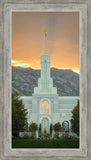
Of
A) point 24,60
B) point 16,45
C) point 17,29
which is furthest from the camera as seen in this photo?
point 24,60

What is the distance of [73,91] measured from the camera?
5.13m

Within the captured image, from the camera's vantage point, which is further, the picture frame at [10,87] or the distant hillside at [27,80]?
the distant hillside at [27,80]

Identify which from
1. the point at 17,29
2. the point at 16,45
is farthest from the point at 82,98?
the point at 16,45

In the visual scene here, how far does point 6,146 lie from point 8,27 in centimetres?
132

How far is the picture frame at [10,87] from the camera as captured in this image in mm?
2043

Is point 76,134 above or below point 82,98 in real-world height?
below

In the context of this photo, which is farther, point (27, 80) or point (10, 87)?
point (27, 80)

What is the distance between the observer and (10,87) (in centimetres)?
211

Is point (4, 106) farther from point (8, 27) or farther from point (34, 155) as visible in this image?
point (8, 27)

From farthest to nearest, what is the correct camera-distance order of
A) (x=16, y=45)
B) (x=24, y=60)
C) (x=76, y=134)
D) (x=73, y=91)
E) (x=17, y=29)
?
1. (x=73, y=91)
2. (x=24, y=60)
3. (x=16, y=45)
4. (x=17, y=29)
5. (x=76, y=134)

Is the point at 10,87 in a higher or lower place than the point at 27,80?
lower

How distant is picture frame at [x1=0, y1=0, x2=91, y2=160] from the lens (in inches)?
80.4

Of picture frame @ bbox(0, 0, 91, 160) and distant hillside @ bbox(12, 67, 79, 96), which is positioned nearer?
picture frame @ bbox(0, 0, 91, 160)

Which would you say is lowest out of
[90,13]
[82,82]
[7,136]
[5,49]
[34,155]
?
[34,155]
